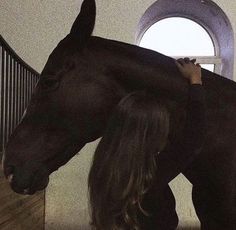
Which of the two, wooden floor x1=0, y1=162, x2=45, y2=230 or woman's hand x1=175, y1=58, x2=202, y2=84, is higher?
woman's hand x1=175, y1=58, x2=202, y2=84

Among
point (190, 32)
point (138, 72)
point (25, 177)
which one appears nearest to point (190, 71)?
point (138, 72)

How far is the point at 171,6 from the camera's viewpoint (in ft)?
11.3

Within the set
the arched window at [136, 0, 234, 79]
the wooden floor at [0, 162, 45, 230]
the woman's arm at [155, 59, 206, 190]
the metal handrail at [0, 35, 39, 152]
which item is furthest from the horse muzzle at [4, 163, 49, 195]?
the arched window at [136, 0, 234, 79]

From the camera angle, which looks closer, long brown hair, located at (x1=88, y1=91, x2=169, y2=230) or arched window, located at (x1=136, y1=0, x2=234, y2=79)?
long brown hair, located at (x1=88, y1=91, x2=169, y2=230)

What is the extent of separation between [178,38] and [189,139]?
2.56 meters

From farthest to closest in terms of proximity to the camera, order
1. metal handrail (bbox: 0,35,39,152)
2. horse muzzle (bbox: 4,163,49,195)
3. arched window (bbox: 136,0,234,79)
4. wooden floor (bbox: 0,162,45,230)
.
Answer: arched window (bbox: 136,0,234,79) → metal handrail (bbox: 0,35,39,152) → wooden floor (bbox: 0,162,45,230) → horse muzzle (bbox: 4,163,49,195)

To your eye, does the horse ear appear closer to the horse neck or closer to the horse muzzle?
the horse neck

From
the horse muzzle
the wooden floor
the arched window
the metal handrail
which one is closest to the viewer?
the horse muzzle

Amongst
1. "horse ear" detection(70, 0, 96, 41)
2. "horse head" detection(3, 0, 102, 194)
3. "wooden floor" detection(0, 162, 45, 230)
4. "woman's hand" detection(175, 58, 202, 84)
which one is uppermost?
"horse ear" detection(70, 0, 96, 41)

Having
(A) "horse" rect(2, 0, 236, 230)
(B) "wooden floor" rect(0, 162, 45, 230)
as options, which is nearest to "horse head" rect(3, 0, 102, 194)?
(A) "horse" rect(2, 0, 236, 230)

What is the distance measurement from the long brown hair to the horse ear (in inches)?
7.8

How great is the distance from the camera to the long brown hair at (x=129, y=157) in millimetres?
1076

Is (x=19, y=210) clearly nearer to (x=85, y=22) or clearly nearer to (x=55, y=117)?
(x=55, y=117)

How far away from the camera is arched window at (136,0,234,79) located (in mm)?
3352
